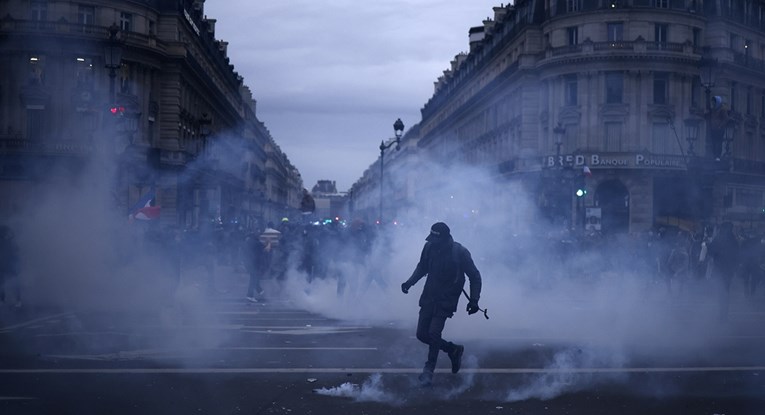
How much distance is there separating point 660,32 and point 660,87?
3.11 metres

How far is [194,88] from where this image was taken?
172ft

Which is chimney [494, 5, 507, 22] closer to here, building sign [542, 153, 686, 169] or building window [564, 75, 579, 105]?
building window [564, 75, 579, 105]

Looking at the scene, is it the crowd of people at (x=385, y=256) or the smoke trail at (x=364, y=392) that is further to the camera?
the crowd of people at (x=385, y=256)

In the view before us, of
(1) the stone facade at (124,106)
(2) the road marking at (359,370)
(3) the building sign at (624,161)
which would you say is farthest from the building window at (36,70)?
(3) the building sign at (624,161)

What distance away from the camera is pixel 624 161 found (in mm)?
45250

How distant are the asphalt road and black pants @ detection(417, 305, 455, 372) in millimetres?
339

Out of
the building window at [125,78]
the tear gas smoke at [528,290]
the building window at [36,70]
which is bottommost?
the tear gas smoke at [528,290]

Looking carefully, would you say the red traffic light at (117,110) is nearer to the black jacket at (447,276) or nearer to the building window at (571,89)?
the black jacket at (447,276)

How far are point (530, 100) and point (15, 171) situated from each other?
A: 33.8 m

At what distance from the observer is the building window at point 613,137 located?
4578 centimetres

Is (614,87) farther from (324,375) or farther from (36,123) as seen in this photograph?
(324,375)

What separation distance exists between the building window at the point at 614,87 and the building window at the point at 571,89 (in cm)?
181

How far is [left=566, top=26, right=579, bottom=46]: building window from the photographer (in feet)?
153

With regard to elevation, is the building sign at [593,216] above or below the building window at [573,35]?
below
